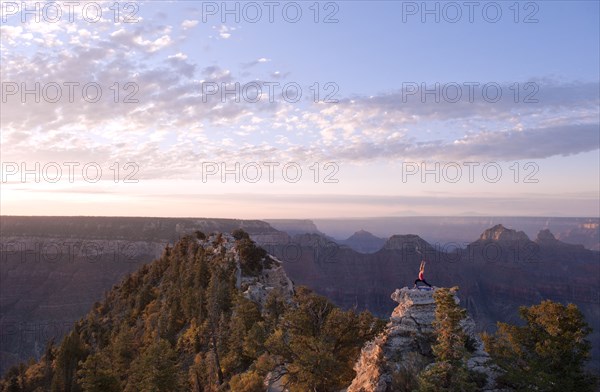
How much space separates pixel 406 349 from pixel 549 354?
5.16 m

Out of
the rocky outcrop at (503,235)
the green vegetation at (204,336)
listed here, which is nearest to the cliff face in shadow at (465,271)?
the rocky outcrop at (503,235)

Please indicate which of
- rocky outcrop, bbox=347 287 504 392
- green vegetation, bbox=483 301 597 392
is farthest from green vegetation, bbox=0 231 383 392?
green vegetation, bbox=483 301 597 392

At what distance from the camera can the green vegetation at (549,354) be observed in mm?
15781

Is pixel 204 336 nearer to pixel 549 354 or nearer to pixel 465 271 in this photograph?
pixel 549 354

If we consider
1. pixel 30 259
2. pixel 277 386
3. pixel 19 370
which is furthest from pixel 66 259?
pixel 277 386

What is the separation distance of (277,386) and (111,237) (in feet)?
438

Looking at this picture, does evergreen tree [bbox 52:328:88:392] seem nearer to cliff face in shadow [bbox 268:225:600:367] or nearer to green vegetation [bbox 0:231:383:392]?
green vegetation [bbox 0:231:383:392]

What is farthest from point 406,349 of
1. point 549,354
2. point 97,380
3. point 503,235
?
point 503,235

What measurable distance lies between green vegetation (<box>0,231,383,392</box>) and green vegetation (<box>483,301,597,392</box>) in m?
6.43

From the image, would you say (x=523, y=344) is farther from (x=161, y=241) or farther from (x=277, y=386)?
(x=161, y=241)

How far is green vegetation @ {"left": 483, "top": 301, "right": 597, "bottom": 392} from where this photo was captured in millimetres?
15781

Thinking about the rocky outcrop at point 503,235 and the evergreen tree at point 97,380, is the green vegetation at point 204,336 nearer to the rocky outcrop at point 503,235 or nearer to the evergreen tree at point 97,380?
the evergreen tree at point 97,380

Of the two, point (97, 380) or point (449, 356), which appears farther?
point (97, 380)

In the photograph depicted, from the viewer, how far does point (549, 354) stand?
675 inches
